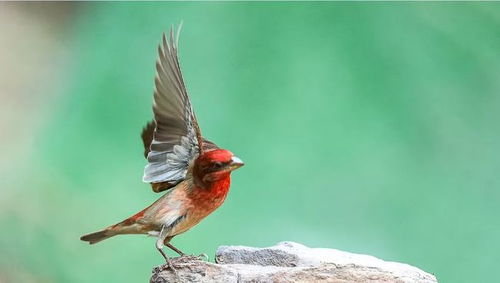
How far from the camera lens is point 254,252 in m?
2.44

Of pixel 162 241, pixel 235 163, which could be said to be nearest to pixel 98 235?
pixel 162 241

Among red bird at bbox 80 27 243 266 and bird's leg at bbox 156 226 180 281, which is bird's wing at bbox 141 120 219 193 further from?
bird's leg at bbox 156 226 180 281

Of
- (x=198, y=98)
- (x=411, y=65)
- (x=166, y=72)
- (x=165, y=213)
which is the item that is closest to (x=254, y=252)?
(x=165, y=213)

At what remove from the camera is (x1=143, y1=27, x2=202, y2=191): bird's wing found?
83.0 inches

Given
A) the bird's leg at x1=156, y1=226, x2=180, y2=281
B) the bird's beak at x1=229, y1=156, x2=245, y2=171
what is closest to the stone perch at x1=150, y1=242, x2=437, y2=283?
the bird's leg at x1=156, y1=226, x2=180, y2=281

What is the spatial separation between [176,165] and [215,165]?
17cm

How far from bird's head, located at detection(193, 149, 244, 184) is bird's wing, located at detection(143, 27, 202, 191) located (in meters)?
0.07

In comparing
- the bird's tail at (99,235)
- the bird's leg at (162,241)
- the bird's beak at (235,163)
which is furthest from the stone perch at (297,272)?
the bird's beak at (235,163)

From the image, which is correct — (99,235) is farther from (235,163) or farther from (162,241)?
(235,163)

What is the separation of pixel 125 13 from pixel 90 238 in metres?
1.44

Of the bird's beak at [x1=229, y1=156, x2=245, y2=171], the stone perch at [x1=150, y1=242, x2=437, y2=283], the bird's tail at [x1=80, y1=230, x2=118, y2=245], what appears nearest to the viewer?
the bird's beak at [x1=229, y1=156, x2=245, y2=171]

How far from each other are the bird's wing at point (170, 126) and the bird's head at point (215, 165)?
0.24 feet

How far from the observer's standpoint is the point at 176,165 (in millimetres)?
2225

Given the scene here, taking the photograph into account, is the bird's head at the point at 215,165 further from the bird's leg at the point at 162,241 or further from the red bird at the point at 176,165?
the bird's leg at the point at 162,241
